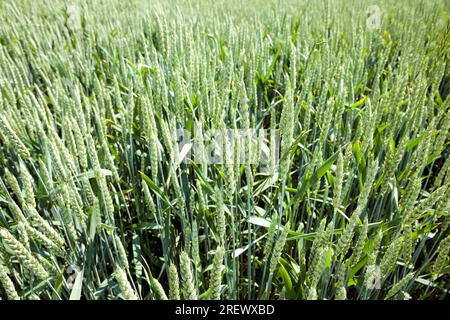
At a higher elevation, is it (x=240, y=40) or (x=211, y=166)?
(x=240, y=40)

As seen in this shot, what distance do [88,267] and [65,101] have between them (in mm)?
377

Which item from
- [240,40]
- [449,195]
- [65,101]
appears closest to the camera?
[449,195]

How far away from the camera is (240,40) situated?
3.88 ft

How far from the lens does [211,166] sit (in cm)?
81

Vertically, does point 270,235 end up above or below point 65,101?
below

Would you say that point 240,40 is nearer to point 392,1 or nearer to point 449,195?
point 449,195

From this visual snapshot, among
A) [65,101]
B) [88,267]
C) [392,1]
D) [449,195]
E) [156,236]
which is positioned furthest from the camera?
[392,1]

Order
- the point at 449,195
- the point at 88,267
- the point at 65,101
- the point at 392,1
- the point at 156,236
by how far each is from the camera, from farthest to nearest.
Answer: the point at 392,1 < the point at 156,236 < the point at 65,101 < the point at 88,267 < the point at 449,195
